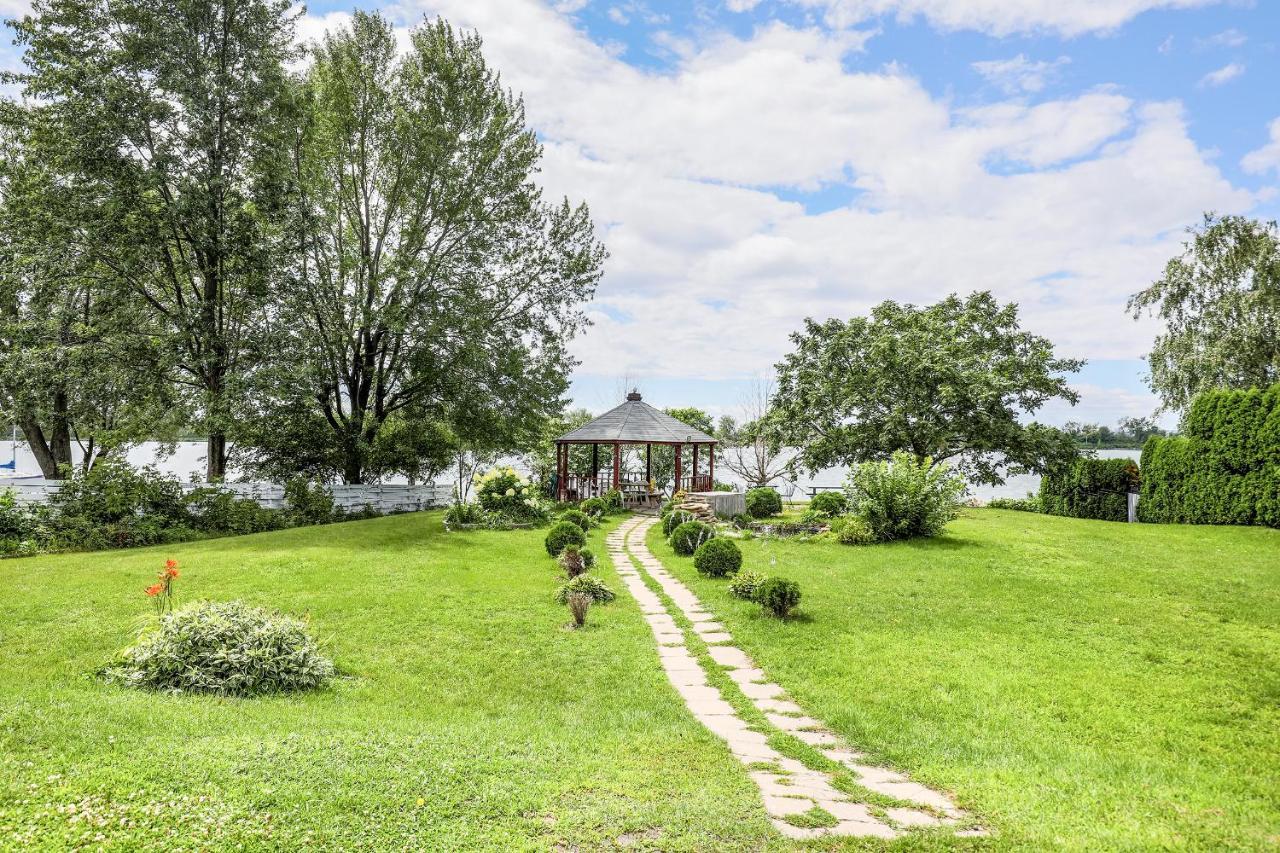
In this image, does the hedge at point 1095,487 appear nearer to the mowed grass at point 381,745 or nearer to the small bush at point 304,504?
the mowed grass at point 381,745

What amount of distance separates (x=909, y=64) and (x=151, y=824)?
35.7 ft

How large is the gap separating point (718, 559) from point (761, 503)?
10.6 m

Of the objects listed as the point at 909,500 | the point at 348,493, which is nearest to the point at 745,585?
the point at 909,500

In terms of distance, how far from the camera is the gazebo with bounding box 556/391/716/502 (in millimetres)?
22156

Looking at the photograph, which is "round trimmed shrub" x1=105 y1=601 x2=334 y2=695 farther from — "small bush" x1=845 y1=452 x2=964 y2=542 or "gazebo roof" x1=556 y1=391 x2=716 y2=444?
"gazebo roof" x1=556 y1=391 x2=716 y2=444

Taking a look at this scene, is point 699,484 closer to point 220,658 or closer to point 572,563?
point 572,563

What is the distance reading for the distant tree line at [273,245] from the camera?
14.8 metres

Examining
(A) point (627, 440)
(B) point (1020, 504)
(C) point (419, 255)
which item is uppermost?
(C) point (419, 255)

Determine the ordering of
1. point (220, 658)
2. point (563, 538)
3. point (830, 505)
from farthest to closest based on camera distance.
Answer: point (830, 505), point (563, 538), point (220, 658)

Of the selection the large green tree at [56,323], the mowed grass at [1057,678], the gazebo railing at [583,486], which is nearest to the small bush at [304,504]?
the large green tree at [56,323]

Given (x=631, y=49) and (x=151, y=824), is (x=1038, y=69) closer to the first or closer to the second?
(x=631, y=49)

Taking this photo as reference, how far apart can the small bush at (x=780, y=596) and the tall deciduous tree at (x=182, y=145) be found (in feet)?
41.1

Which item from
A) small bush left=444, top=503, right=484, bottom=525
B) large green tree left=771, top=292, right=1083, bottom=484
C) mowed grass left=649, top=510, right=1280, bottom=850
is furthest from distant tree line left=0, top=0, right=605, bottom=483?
mowed grass left=649, top=510, right=1280, bottom=850

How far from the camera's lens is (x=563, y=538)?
12.3 m
